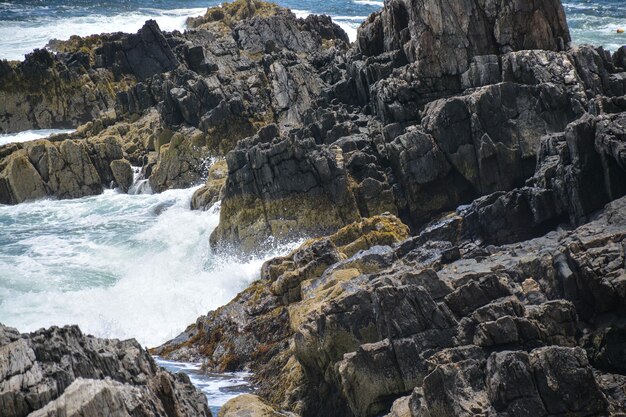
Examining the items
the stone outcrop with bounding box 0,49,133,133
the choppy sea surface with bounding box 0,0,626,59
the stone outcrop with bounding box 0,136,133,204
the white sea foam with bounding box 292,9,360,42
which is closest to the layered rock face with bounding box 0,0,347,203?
the stone outcrop with bounding box 0,49,133,133

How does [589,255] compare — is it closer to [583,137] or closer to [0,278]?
[583,137]

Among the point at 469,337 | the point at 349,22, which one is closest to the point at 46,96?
the point at 349,22

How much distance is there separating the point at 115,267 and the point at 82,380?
2802 centimetres

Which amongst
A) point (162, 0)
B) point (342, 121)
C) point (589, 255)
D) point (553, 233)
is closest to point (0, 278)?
point (342, 121)

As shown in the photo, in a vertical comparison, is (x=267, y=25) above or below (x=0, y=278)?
above

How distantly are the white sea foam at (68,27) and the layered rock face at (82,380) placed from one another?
7058cm

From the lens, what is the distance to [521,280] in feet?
59.0

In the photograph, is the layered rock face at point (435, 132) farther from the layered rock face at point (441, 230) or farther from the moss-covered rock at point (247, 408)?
the moss-covered rock at point (247, 408)

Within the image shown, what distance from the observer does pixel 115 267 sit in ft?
126

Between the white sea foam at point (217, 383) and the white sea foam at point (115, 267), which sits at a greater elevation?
the white sea foam at point (217, 383)

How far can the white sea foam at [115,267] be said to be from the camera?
31.9m

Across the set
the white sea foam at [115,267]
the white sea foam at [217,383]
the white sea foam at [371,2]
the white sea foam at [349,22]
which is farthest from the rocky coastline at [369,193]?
the white sea foam at [371,2]

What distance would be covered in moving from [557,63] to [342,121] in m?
10.2

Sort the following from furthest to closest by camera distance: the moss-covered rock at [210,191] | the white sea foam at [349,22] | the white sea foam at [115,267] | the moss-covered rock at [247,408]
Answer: the white sea foam at [349,22], the moss-covered rock at [210,191], the white sea foam at [115,267], the moss-covered rock at [247,408]
